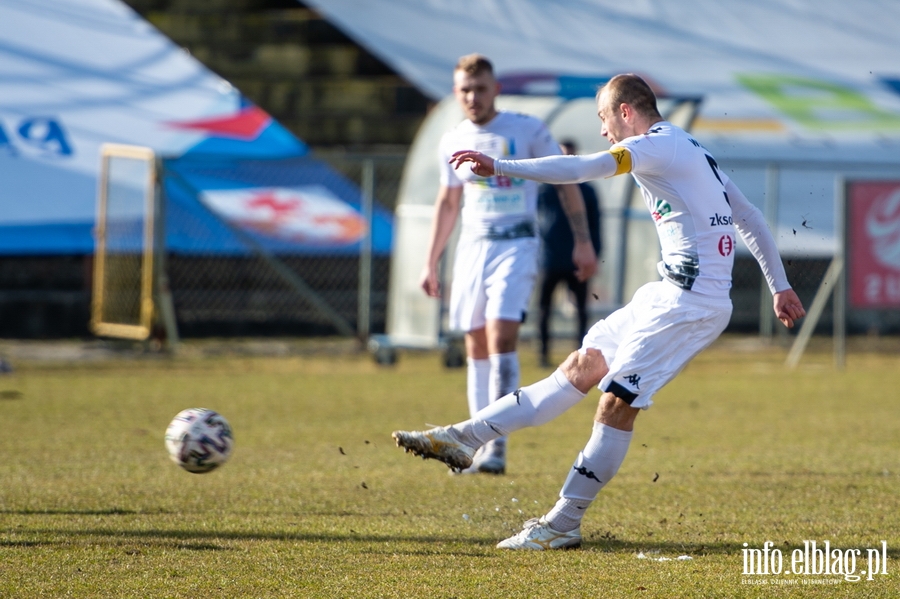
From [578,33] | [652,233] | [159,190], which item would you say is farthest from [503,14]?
[159,190]

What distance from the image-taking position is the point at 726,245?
16.6ft

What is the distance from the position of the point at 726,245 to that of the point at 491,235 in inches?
90.1

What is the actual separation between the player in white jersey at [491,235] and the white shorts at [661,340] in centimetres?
189

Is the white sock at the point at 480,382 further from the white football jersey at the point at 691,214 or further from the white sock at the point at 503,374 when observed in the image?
the white football jersey at the point at 691,214

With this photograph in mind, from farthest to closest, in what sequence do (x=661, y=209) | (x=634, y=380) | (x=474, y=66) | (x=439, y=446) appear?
(x=474, y=66) → (x=439, y=446) → (x=661, y=209) → (x=634, y=380)

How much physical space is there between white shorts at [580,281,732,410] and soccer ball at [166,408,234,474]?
1962 mm

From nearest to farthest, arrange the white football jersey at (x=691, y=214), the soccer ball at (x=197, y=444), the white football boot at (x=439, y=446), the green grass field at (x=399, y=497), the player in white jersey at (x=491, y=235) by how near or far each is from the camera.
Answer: the green grass field at (x=399, y=497)
the white football jersey at (x=691, y=214)
the white football boot at (x=439, y=446)
the soccer ball at (x=197, y=444)
the player in white jersey at (x=491, y=235)

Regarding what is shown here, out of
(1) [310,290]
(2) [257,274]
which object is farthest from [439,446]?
(2) [257,274]

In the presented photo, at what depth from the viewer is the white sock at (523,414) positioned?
526cm

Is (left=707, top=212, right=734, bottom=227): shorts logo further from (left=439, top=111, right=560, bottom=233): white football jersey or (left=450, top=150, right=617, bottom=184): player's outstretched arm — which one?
(left=439, top=111, right=560, bottom=233): white football jersey

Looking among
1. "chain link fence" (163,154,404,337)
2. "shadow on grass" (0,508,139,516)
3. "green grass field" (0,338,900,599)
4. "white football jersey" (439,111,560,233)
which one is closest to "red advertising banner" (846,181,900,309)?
"green grass field" (0,338,900,599)

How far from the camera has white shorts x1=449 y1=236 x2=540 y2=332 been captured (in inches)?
279

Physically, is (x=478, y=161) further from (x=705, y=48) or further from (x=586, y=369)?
(x=705, y=48)

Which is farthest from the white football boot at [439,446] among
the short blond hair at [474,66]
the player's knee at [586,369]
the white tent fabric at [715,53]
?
the white tent fabric at [715,53]
